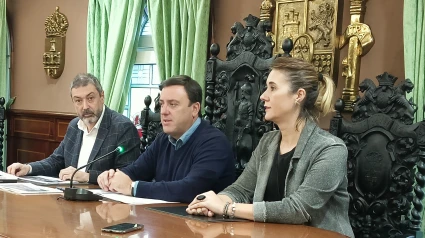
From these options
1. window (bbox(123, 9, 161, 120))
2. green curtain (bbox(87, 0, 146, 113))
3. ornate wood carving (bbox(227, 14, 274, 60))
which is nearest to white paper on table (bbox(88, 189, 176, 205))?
ornate wood carving (bbox(227, 14, 274, 60))

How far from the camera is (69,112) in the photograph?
16.8 feet

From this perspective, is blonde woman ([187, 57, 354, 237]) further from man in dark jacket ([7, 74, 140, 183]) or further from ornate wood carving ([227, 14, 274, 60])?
man in dark jacket ([7, 74, 140, 183])

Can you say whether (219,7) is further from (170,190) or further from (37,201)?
(37,201)

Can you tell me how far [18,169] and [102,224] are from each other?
51.0 inches

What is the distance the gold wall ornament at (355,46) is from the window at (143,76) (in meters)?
1.90

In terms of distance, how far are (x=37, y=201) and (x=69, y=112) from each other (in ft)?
10.6

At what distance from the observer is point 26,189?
88.6 inches

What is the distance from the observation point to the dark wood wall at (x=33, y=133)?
522cm

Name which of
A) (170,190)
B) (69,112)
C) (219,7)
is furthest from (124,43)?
(170,190)

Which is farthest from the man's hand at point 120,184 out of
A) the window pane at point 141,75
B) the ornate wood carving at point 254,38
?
the window pane at point 141,75

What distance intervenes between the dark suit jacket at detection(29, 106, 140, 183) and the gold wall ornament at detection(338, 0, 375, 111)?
123cm

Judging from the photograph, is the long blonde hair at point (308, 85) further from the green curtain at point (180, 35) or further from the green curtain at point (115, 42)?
the green curtain at point (115, 42)

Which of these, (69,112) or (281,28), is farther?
(69,112)

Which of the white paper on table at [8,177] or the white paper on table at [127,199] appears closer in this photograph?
the white paper on table at [127,199]
